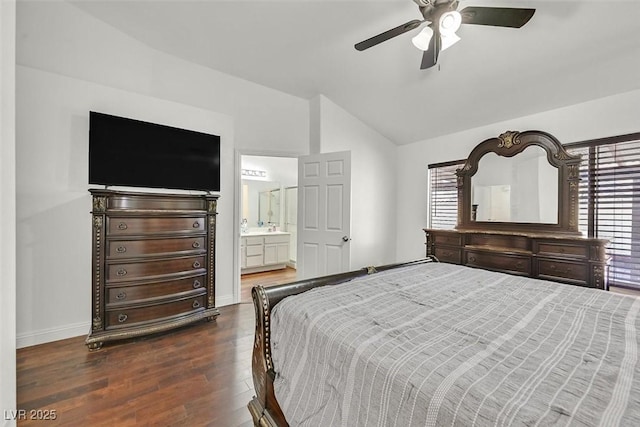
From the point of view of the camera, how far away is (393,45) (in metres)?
2.76

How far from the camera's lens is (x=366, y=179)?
14.1 feet

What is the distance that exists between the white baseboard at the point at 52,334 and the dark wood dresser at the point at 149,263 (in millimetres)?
477

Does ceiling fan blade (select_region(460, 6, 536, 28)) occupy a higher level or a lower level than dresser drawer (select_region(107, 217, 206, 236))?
higher

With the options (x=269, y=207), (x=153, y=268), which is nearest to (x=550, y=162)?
(x=153, y=268)

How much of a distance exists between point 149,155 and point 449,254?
12.2ft

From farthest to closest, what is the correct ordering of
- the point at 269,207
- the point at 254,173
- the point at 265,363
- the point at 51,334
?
the point at 269,207, the point at 254,173, the point at 51,334, the point at 265,363

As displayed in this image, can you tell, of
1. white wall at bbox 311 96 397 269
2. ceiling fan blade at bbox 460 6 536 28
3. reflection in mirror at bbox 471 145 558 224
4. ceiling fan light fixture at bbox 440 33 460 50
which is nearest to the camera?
ceiling fan blade at bbox 460 6 536 28

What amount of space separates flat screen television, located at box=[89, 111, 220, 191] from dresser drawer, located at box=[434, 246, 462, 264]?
9.84 feet

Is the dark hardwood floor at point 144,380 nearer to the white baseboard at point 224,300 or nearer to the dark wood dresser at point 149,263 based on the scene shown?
the dark wood dresser at point 149,263

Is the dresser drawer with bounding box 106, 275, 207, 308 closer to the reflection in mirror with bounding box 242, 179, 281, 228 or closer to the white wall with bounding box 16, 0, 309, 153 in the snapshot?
the white wall with bounding box 16, 0, 309, 153

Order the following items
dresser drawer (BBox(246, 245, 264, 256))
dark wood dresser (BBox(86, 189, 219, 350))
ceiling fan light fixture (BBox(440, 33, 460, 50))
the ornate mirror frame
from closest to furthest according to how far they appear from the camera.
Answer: ceiling fan light fixture (BBox(440, 33, 460, 50)) → dark wood dresser (BBox(86, 189, 219, 350)) → the ornate mirror frame → dresser drawer (BBox(246, 245, 264, 256))

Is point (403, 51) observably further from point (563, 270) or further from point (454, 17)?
point (563, 270)

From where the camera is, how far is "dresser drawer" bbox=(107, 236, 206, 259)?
2410 millimetres

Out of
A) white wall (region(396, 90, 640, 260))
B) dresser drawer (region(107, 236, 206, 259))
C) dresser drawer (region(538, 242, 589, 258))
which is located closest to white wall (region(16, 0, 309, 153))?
dresser drawer (region(107, 236, 206, 259))
